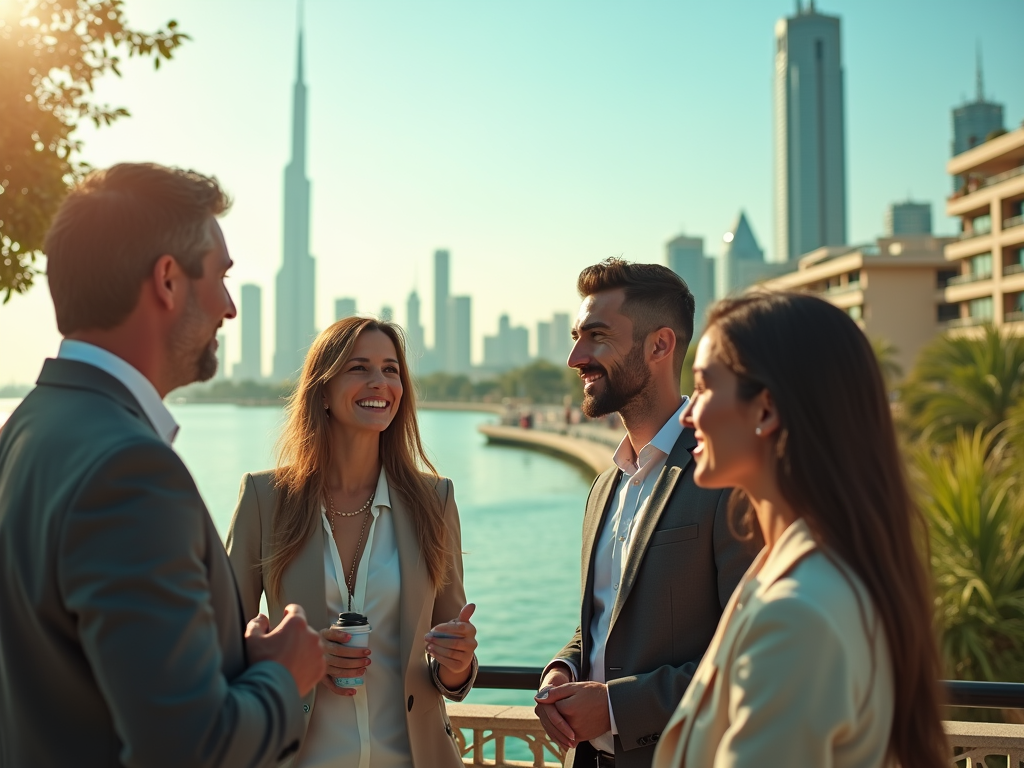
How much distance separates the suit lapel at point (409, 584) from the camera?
317 cm

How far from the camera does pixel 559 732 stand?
9.18 ft

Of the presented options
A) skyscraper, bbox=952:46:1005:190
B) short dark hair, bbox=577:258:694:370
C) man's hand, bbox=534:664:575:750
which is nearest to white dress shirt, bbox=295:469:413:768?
man's hand, bbox=534:664:575:750

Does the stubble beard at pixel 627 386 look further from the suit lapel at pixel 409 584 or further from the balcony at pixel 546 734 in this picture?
the balcony at pixel 546 734

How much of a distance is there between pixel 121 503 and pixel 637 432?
1935mm

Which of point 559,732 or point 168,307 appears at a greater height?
point 168,307

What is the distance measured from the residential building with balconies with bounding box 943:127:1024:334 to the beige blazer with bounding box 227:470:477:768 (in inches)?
1695

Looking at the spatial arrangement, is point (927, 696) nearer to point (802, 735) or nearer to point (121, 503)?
point (802, 735)

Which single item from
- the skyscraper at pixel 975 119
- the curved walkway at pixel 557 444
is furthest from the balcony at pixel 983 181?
the skyscraper at pixel 975 119

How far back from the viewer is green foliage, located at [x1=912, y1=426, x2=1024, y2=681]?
304 inches

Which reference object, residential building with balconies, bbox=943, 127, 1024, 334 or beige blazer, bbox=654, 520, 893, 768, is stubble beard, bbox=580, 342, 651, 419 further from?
residential building with balconies, bbox=943, 127, 1024, 334

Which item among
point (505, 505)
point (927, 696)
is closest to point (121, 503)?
point (927, 696)

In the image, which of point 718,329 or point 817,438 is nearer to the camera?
point 817,438

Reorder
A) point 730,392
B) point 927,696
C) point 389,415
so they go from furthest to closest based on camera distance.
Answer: point 389,415 < point 730,392 < point 927,696

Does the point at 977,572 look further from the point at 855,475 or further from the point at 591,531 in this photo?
the point at 855,475
